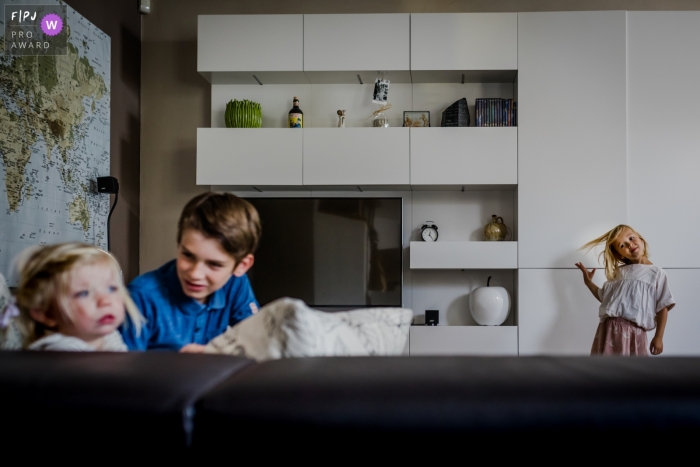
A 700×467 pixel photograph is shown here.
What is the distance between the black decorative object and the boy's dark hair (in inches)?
110

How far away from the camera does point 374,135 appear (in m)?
3.87

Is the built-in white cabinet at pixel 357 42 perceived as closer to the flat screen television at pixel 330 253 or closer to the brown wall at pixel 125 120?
the flat screen television at pixel 330 253

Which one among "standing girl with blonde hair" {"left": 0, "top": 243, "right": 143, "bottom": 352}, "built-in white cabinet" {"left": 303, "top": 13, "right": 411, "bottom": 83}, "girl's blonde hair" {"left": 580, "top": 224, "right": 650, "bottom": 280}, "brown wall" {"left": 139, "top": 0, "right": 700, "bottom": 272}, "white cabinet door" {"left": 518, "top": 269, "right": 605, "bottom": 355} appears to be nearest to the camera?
"standing girl with blonde hair" {"left": 0, "top": 243, "right": 143, "bottom": 352}

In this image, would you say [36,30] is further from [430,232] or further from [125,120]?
[430,232]

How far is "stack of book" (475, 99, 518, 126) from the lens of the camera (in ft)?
12.8

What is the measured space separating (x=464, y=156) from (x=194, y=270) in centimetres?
278

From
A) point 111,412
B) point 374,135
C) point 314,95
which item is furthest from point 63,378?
point 314,95

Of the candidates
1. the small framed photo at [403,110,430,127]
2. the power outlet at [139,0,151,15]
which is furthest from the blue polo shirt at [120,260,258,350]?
the power outlet at [139,0,151,15]

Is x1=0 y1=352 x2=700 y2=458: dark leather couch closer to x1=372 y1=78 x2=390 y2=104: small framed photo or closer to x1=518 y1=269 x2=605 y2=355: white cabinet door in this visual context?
x1=518 y1=269 x2=605 y2=355: white cabinet door

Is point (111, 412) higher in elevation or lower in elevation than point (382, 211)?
lower

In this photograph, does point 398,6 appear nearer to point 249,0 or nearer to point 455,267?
point 249,0

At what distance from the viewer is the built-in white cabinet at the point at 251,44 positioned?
153 inches

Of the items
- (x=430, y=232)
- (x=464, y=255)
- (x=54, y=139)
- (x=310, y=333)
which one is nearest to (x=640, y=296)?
(x=464, y=255)

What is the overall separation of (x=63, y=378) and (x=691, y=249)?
12.6ft
